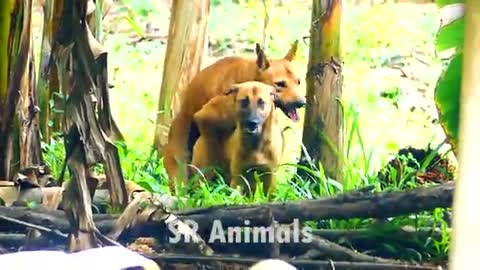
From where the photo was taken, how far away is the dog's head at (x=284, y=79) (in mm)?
929

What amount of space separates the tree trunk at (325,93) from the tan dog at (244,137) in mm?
45

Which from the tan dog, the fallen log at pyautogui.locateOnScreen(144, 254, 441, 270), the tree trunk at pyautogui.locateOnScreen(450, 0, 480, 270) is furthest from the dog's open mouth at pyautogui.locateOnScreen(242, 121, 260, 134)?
the tree trunk at pyautogui.locateOnScreen(450, 0, 480, 270)

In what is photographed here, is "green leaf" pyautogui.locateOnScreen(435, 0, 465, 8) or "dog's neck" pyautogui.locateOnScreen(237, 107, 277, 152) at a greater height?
"green leaf" pyautogui.locateOnScreen(435, 0, 465, 8)

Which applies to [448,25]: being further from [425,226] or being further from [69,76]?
[69,76]

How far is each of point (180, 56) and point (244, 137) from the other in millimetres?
139

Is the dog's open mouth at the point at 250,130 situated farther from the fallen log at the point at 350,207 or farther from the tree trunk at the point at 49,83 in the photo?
the tree trunk at the point at 49,83

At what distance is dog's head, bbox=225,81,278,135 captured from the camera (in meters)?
0.93

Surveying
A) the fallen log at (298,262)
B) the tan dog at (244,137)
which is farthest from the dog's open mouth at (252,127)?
the fallen log at (298,262)

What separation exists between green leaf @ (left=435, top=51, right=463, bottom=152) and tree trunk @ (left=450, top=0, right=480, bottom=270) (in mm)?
358

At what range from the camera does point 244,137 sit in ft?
3.08

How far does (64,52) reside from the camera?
3.10 feet

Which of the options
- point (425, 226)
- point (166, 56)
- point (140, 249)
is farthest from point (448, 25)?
point (140, 249)

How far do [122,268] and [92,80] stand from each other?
25 cm

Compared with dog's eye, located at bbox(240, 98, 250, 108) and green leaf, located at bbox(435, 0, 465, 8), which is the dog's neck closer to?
dog's eye, located at bbox(240, 98, 250, 108)
